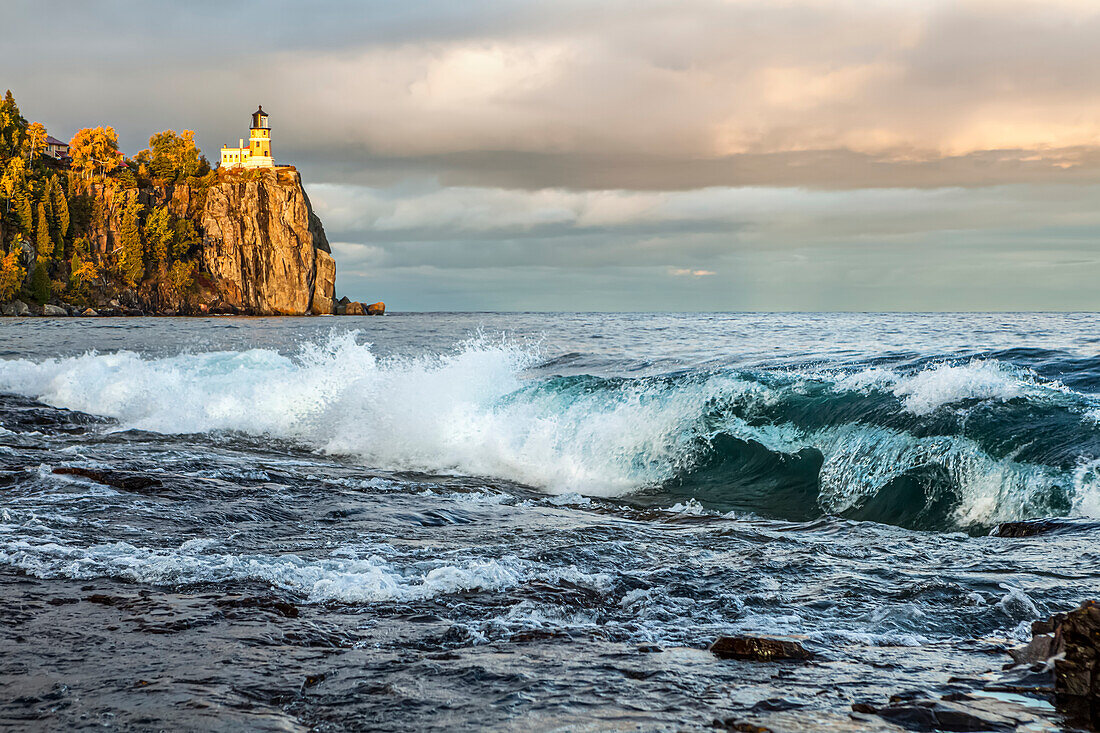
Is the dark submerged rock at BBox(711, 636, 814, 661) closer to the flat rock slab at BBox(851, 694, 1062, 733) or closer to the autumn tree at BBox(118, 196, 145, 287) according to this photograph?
the flat rock slab at BBox(851, 694, 1062, 733)

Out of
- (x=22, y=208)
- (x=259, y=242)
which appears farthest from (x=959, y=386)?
(x=259, y=242)

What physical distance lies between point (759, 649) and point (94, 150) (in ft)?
420

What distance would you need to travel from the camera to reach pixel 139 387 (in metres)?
17.8

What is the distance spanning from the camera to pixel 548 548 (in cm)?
589

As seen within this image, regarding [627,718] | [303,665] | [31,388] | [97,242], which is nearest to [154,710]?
[303,665]

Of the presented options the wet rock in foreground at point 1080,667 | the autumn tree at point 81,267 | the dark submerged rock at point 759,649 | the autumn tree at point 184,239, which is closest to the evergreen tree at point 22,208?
the autumn tree at point 81,267

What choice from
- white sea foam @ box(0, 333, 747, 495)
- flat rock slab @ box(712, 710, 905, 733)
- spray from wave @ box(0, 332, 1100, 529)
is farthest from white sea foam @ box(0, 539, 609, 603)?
white sea foam @ box(0, 333, 747, 495)

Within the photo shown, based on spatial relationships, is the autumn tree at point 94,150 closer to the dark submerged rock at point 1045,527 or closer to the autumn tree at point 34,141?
the autumn tree at point 34,141

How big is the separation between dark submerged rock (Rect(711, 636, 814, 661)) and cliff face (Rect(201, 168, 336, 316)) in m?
120

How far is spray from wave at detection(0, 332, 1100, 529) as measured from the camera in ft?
27.3

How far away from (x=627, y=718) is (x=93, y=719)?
1.89 metres

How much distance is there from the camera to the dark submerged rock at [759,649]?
3.63m

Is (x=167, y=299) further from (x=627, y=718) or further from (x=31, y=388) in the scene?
(x=627, y=718)

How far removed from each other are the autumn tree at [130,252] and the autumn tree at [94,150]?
929 cm
